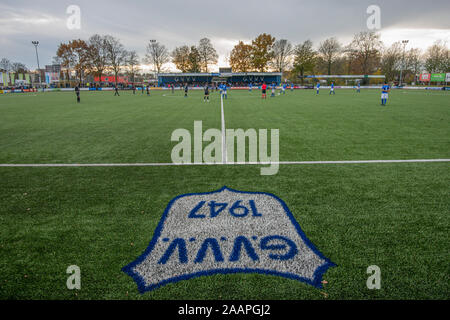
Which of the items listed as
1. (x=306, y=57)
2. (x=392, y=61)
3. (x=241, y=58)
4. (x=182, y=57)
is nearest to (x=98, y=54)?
(x=182, y=57)

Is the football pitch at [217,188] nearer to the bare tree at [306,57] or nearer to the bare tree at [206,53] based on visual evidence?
the bare tree at [306,57]

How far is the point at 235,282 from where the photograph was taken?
113 inches

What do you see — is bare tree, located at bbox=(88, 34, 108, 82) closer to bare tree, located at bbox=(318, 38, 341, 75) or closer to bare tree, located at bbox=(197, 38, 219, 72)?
bare tree, located at bbox=(197, 38, 219, 72)

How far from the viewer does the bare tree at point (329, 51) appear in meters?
85.1

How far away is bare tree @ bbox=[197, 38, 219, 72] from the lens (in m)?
92.6

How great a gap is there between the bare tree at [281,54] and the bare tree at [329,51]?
1043 centimetres

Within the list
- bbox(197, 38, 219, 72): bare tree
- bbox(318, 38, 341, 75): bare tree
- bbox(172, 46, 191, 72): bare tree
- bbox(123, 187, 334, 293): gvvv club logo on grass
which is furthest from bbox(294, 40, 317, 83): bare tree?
bbox(123, 187, 334, 293): gvvv club logo on grass

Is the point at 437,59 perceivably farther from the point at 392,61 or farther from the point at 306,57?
the point at 306,57

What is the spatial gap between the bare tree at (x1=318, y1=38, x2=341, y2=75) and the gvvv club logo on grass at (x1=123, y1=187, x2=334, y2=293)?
94.4m

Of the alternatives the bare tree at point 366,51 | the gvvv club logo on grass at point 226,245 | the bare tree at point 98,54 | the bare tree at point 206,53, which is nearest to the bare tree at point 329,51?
the bare tree at point 366,51

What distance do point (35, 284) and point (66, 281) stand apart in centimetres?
30

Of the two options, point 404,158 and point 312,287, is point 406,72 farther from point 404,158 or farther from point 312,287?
A: point 312,287

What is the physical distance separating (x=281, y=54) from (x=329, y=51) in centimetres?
1622
